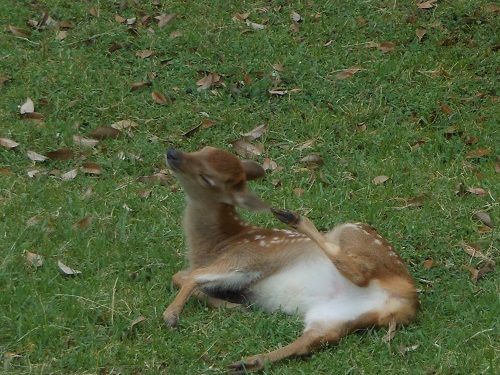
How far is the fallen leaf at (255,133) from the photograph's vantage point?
894 cm

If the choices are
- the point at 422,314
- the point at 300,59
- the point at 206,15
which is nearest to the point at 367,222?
the point at 422,314

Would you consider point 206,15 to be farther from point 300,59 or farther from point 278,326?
→ point 278,326

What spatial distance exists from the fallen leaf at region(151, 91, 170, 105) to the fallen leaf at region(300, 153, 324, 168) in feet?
5.09

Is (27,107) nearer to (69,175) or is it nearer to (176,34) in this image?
(69,175)

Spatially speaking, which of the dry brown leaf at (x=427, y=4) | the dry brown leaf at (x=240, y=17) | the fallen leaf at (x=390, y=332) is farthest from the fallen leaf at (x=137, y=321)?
the dry brown leaf at (x=427, y=4)

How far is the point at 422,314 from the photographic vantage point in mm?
6195

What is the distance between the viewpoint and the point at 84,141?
879 centimetres

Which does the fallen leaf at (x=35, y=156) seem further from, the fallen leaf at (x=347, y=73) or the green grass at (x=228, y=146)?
the fallen leaf at (x=347, y=73)

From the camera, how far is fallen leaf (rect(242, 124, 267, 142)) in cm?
894

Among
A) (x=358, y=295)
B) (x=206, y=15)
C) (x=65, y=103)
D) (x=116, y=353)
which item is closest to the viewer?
(x=116, y=353)

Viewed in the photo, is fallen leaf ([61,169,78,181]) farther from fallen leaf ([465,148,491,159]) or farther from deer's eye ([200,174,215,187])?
fallen leaf ([465,148,491,159])

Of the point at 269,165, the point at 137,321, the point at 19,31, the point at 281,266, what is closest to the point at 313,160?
the point at 269,165

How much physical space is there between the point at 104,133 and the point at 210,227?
7.89 feet

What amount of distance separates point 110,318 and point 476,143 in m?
4.01
